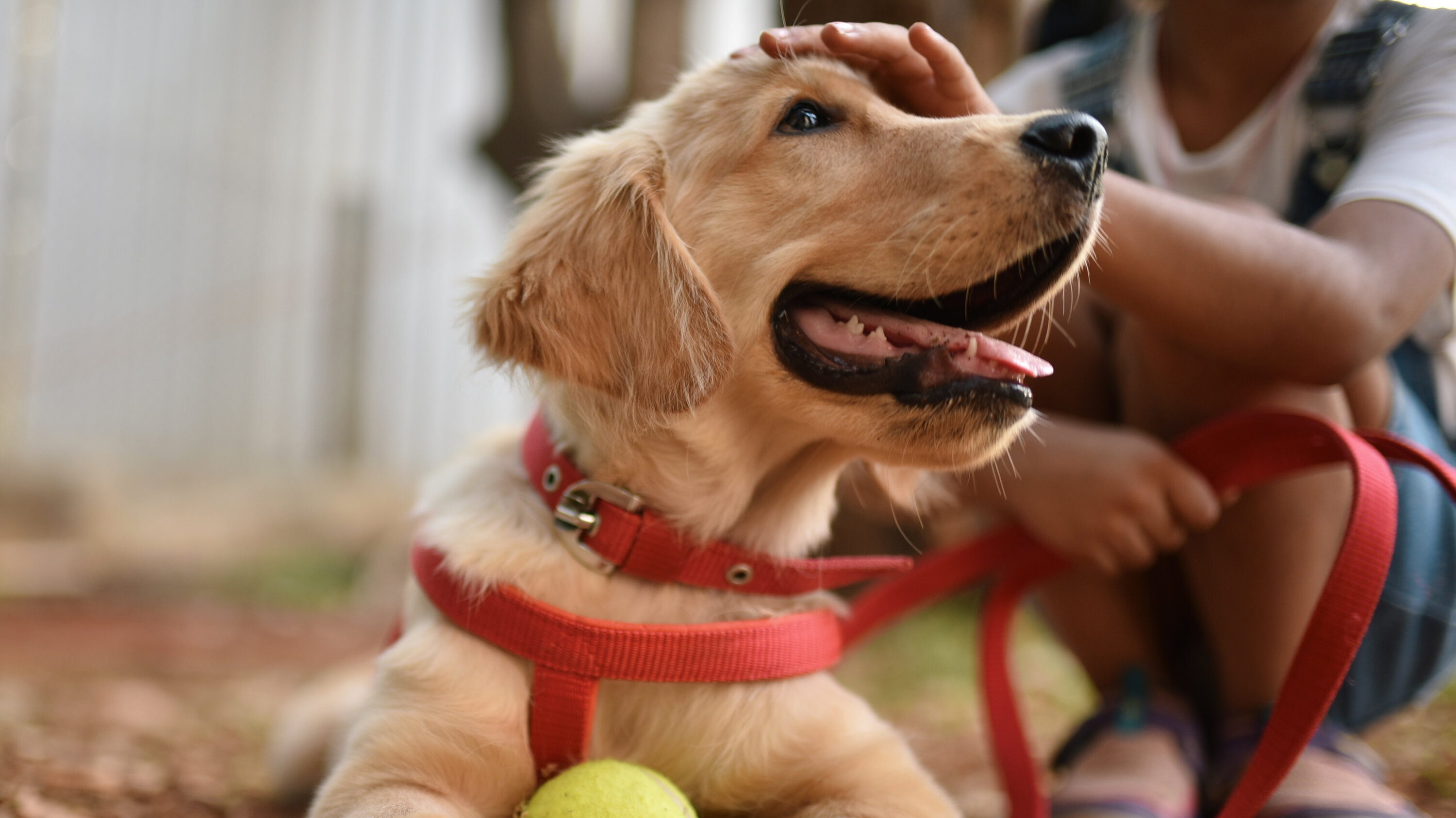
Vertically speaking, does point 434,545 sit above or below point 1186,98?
below

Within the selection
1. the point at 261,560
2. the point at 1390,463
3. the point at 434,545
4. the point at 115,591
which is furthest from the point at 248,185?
the point at 1390,463

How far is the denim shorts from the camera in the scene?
2033mm

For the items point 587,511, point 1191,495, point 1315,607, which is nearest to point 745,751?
point 587,511

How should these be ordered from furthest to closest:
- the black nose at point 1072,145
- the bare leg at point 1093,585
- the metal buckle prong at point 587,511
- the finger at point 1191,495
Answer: the bare leg at point 1093,585 → the finger at point 1191,495 → the metal buckle prong at point 587,511 → the black nose at point 1072,145

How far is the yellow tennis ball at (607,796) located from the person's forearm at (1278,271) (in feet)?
3.67

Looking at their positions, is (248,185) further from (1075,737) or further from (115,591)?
(1075,737)

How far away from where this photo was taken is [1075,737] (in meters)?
2.43

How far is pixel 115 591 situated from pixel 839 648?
18.7 ft

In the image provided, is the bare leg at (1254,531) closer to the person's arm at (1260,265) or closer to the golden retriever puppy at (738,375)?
the person's arm at (1260,265)

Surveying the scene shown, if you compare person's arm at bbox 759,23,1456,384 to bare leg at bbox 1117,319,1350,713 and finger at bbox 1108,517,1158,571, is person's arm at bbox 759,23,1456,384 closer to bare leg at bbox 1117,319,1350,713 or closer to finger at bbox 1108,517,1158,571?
bare leg at bbox 1117,319,1350,713

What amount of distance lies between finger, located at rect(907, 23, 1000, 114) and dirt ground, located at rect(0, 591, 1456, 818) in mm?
1513

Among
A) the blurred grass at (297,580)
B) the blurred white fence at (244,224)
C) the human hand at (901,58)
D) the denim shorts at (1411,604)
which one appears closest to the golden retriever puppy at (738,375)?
the human hand at (901,58)

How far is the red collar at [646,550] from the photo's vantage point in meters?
1.63

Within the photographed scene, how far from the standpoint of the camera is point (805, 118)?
1.82m
